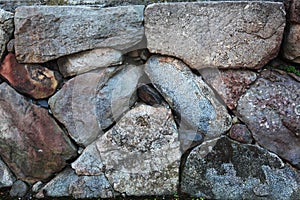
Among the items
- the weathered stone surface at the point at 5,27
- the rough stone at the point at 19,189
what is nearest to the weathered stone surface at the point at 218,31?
the weathered stone surface at the point at 5,27

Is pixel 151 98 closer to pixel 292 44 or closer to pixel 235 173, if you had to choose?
pixel 235 173

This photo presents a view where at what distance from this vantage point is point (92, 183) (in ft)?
6.63

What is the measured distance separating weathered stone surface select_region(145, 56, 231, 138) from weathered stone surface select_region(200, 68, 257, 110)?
40 millimetres

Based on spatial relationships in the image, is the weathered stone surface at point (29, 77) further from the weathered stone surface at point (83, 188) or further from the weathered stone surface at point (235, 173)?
the weathered stone surface at point (235, 173)

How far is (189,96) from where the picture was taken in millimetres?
1892

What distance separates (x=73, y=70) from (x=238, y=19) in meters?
0.96

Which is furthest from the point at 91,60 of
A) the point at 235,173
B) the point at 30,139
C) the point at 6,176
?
the point at 235,173

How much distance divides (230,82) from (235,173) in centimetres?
53

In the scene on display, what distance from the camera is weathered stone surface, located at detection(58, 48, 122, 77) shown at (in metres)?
1.89

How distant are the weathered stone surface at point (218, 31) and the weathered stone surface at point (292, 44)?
0.06m

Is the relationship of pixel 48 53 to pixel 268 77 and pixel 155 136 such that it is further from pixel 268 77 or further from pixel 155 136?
pixel 268 77

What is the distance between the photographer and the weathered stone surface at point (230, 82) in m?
1.86

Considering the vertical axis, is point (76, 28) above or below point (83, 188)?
above

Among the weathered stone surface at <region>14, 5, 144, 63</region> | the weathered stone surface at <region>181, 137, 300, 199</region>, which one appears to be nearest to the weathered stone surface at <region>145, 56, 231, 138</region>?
the weathered stone surface at <region>181, 137, 300, 199</region>
